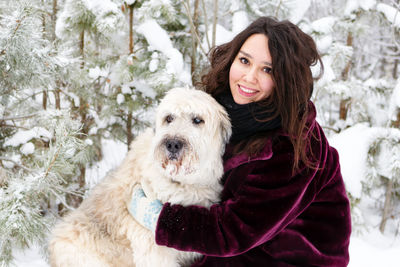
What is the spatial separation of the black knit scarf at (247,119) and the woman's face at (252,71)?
0.21 feet

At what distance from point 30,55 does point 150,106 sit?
1.60m

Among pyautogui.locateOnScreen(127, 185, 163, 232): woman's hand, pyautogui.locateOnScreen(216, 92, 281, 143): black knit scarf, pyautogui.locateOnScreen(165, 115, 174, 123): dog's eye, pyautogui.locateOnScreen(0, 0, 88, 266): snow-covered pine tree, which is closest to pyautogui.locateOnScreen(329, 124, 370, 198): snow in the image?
pyautogui.locateOnScreen(216, 92, 281, 143): black knit scarf

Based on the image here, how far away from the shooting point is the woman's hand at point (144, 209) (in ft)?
6.62

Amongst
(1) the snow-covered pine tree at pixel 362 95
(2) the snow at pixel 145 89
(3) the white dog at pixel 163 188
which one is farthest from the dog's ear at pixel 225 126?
(1) the snow-covered pine tree at pixel 362 95

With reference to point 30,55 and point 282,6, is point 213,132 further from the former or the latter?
point 282,6

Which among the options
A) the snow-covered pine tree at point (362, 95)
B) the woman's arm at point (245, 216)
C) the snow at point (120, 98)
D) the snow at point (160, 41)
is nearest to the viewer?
the woman's arm at point (245, 216)

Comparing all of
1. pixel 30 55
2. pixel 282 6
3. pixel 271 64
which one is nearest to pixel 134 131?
→ pixel 30 55

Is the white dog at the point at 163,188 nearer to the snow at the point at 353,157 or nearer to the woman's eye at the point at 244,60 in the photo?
the woman's eye at the point at 244,60

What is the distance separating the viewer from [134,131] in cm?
435

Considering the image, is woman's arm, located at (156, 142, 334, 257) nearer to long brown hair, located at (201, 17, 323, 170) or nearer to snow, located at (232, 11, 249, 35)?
long brown hair, located at (201, 17, 323, 170)

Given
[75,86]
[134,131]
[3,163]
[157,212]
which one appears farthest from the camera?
[134,131]

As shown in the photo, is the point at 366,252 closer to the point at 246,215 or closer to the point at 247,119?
the point at 246,215

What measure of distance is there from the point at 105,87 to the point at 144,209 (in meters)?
2.50

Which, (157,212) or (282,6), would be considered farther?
(282,6)
